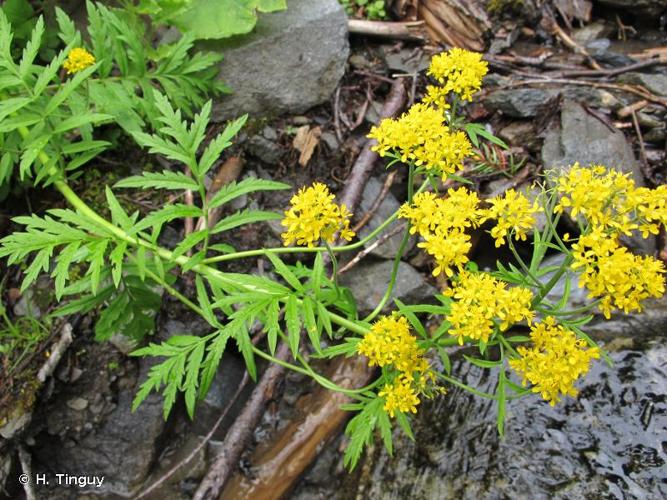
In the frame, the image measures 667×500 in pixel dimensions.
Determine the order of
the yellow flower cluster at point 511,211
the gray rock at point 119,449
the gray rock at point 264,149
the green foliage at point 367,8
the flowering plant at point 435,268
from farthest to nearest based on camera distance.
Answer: the green foliage at point 367,8 → the gray rock at point 264,149 → the gray rock at point 119,449 → the yellow flower cluster at point 511,211 → the flowering plant at point 435,268

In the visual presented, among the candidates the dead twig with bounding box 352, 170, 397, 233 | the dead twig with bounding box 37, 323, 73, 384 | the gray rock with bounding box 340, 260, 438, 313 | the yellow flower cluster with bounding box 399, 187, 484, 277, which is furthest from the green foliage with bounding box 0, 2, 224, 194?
the yellow flower cluster with bounding box 399, 187, 484, 277

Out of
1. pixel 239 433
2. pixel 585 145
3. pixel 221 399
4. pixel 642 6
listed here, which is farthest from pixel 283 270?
pixel 642 6

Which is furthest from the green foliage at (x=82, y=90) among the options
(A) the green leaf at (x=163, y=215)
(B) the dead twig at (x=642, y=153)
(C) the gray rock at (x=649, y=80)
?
(C) the gray rock at (x=649, y=80)

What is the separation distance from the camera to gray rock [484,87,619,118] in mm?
→ 4844

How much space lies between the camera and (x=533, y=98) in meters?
4.85

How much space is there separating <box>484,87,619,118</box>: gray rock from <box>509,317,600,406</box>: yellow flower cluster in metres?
2.86

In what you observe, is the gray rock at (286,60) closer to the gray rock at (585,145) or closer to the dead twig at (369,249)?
the dead twig at (369,249)

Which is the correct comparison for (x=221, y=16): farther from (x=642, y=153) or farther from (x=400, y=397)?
(x=642, y=153)

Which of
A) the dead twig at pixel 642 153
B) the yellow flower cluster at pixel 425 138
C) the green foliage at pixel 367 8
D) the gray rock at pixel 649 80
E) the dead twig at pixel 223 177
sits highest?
the yellow flower cluster at pixel 425 138

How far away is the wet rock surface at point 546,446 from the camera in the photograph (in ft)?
10.5

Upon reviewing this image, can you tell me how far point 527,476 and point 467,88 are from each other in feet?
7.35

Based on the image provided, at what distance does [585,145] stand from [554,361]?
2666 mm

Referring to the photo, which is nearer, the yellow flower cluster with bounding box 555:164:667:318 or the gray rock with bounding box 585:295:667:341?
the yellow flower cluster with bounding box 555:164:667:318

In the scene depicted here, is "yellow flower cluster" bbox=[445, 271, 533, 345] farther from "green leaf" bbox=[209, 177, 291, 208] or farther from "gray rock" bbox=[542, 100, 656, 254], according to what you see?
"gray rock" bbox=[542, 100, 656, 254]
